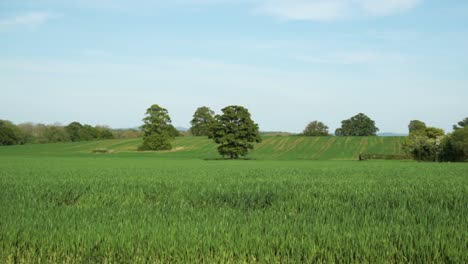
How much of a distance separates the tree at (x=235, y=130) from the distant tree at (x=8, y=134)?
80856 millimetres

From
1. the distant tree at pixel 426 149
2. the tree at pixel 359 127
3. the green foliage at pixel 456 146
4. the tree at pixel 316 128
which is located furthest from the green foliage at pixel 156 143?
the tree at pixel 359 127

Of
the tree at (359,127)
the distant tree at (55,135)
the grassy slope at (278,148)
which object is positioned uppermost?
the tree at (359,127)

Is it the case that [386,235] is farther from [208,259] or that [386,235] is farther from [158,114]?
[158,114]

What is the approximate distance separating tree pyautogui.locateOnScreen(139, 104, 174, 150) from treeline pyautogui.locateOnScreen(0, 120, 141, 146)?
46964mm

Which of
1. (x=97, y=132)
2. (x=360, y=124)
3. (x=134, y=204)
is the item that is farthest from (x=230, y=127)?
(x=360, y=124)

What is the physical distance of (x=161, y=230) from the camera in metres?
6.41

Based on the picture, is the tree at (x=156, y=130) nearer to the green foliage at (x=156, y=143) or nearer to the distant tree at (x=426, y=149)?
the green foliage at (x=156, y=143)

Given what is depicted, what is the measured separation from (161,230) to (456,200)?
23.2 ft

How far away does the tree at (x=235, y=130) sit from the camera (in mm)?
74688

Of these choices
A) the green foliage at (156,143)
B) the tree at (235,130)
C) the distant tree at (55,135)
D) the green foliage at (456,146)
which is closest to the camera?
the green foliage at (456,146)

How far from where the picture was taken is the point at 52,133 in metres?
149

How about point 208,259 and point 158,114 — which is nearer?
point 208,259

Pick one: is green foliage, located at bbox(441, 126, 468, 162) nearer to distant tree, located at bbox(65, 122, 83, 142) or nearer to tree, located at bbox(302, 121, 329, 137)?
tree, located at bbox(302, 121, 329, 137)

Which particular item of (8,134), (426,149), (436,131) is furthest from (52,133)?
(426,149)
